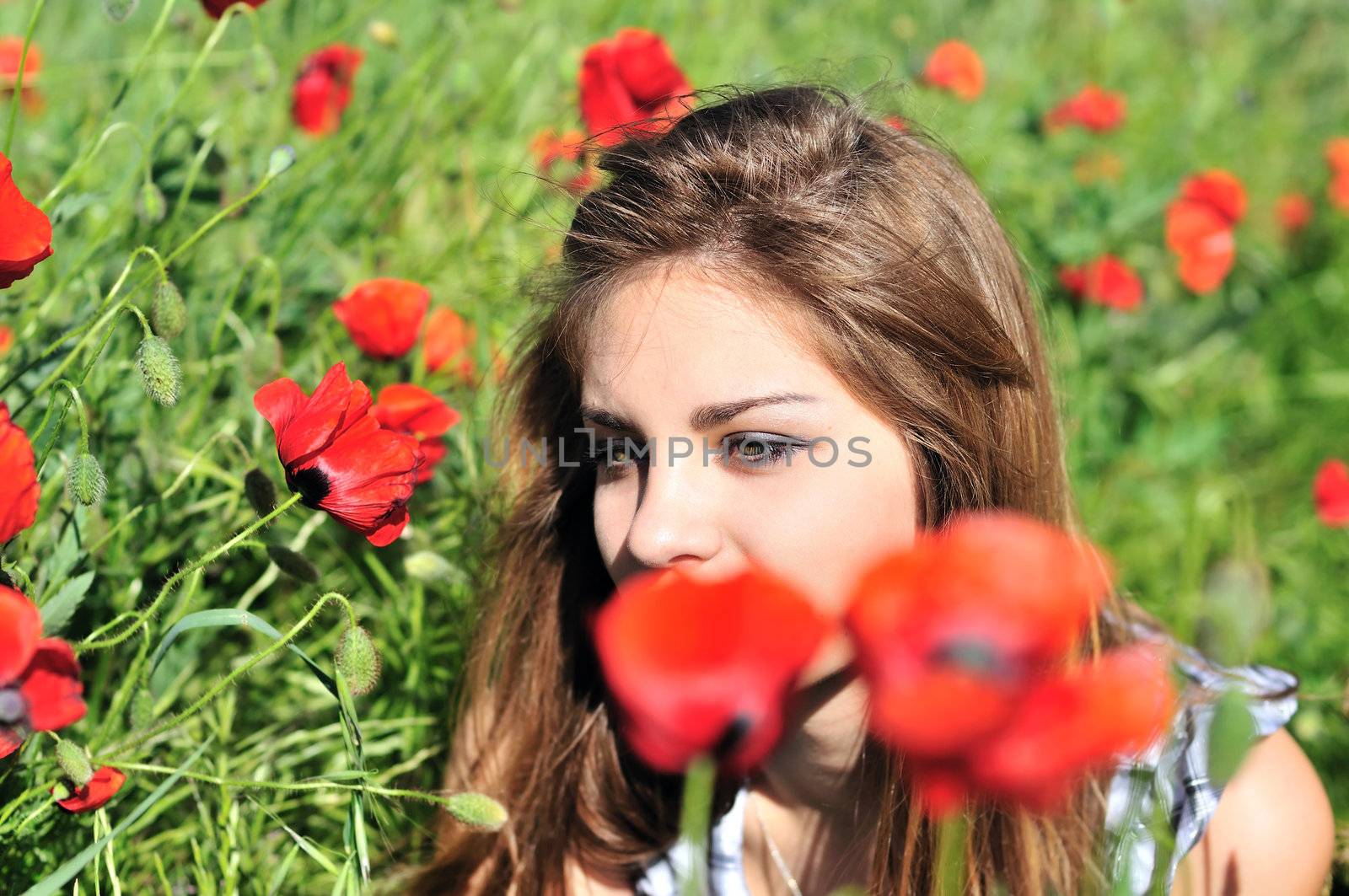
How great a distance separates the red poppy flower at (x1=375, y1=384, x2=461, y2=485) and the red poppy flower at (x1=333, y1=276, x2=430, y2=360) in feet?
0.57

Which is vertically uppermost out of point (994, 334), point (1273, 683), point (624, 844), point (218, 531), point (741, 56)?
point (741, 56)

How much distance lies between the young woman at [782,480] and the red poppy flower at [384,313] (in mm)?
149

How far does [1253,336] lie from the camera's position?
2.62 metres

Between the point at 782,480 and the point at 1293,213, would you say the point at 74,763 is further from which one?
the point at 1293,213

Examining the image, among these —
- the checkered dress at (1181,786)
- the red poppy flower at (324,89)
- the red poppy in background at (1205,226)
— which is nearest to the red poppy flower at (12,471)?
the checkered dress at (1181,786)

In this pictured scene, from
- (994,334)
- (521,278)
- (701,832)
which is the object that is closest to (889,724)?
(701,832)

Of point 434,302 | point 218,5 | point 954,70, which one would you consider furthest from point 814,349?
point 954,70

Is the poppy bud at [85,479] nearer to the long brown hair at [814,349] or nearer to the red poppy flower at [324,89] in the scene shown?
the long brown hair at [814,349]

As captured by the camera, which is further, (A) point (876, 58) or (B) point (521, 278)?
(A) point (876, 58)

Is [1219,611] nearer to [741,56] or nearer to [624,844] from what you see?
[624,844]

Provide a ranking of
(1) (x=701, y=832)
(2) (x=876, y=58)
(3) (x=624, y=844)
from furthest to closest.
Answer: (2) (x=876, y=58), (3) (x=624, y=844), (1) (x=701, y=832)

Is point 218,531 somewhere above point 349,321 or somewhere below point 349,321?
below

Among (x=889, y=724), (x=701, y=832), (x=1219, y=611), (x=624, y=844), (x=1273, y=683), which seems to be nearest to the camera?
(x=889, y=724)

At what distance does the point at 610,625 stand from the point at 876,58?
101 inches
